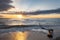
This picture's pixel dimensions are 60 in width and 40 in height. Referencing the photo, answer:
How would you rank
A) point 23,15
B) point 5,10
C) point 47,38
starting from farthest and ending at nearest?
point 5,10
point 23,15
point 47,38

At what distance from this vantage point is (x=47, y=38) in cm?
670

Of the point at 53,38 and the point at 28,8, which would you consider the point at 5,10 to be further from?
the point at 53,38

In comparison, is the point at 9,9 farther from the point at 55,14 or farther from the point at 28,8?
the point at 55,14

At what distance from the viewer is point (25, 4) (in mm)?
15039

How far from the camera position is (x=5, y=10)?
1569 centimetres

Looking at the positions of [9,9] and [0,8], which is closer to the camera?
[9,9]

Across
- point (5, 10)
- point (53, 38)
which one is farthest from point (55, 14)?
point (53, 38)

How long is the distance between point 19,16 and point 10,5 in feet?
4.72

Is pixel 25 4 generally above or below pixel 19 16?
above

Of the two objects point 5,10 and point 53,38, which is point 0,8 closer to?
point 5,10

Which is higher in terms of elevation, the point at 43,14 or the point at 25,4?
the point at 25,4

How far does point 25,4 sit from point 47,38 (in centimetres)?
879

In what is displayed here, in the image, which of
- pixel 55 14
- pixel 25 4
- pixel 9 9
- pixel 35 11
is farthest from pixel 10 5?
pixel 55 14

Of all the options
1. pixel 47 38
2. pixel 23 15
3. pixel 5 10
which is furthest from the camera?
pixel 5 10
